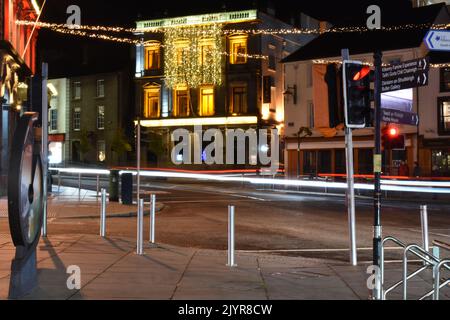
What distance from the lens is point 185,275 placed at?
31.8 feet

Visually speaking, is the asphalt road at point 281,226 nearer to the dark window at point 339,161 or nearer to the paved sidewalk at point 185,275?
the paved sidewalk at point 185,275

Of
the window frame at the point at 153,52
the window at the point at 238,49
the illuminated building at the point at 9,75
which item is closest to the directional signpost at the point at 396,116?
the illuminated building at the point at 9,75

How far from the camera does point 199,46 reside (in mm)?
55344

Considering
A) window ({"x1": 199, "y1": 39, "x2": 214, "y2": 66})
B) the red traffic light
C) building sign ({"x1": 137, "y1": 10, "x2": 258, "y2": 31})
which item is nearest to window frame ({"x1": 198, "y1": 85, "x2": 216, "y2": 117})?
window ({"x1": 199, "y1": 39, "x2": 214, "y2": 66})

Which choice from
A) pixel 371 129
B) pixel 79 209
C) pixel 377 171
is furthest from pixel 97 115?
pixel 377 171

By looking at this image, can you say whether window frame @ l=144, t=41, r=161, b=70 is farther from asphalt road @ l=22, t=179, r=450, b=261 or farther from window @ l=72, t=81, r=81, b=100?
asphalt road @ l=22, t=179, r=450, b=261

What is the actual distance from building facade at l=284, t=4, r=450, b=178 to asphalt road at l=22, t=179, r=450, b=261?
16716mm

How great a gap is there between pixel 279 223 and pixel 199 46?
128 ft

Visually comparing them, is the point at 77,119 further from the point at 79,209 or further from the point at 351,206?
the point at 351,206

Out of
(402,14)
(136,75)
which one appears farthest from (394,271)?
(136,75)

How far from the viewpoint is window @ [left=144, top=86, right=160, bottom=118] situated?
58.6 m

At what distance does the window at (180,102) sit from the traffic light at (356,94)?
47339mm
